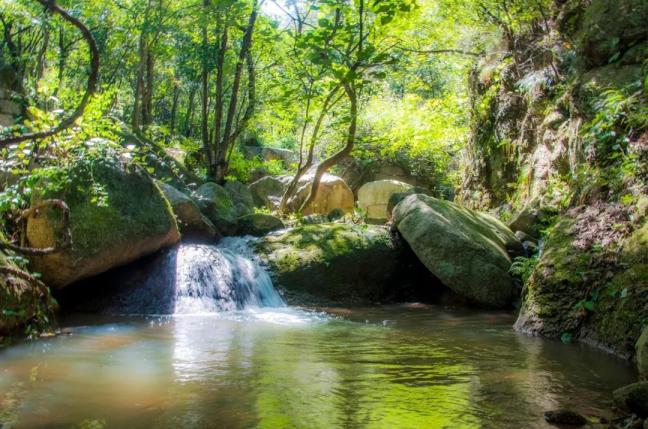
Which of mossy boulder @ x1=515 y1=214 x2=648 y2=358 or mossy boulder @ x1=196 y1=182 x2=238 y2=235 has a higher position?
mossy boulder @ x1=196 y1=182 x2=238 y2=235

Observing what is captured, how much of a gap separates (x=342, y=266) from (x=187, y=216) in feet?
9.00

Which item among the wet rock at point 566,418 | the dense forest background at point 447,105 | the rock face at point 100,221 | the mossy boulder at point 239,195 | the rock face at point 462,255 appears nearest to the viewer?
the wet rock at point 566,418

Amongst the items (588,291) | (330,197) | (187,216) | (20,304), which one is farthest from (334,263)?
(330,197)

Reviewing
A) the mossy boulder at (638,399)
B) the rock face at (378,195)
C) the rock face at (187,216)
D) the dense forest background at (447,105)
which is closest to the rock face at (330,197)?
the rock face at (378,195)

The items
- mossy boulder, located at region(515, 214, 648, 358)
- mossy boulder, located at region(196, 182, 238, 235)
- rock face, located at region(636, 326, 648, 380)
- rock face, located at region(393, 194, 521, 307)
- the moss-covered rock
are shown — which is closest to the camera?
rock face, located at region(636, 326, 648, 380)

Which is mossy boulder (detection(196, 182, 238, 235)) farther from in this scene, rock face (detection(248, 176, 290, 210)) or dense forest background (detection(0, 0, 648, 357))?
rock face (detection(248, 176, 290, 210))

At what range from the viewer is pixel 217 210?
10727mm

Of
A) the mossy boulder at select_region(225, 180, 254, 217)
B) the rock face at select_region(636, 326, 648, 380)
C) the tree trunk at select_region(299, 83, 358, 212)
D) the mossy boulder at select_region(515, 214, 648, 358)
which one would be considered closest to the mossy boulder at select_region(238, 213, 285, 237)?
the tree trunk at select_region(299, 83, 358, 212)

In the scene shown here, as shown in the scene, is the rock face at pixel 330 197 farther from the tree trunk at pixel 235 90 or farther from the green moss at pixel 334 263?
the green moss at pixel 334 263

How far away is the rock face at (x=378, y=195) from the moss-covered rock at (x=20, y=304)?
1310cm

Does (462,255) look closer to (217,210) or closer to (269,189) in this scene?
(217,210)

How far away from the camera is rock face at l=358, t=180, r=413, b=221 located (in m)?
18.2

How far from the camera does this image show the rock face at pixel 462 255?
8.04 metres

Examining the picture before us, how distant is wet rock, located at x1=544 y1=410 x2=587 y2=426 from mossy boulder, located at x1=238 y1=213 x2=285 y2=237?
7888 mm
